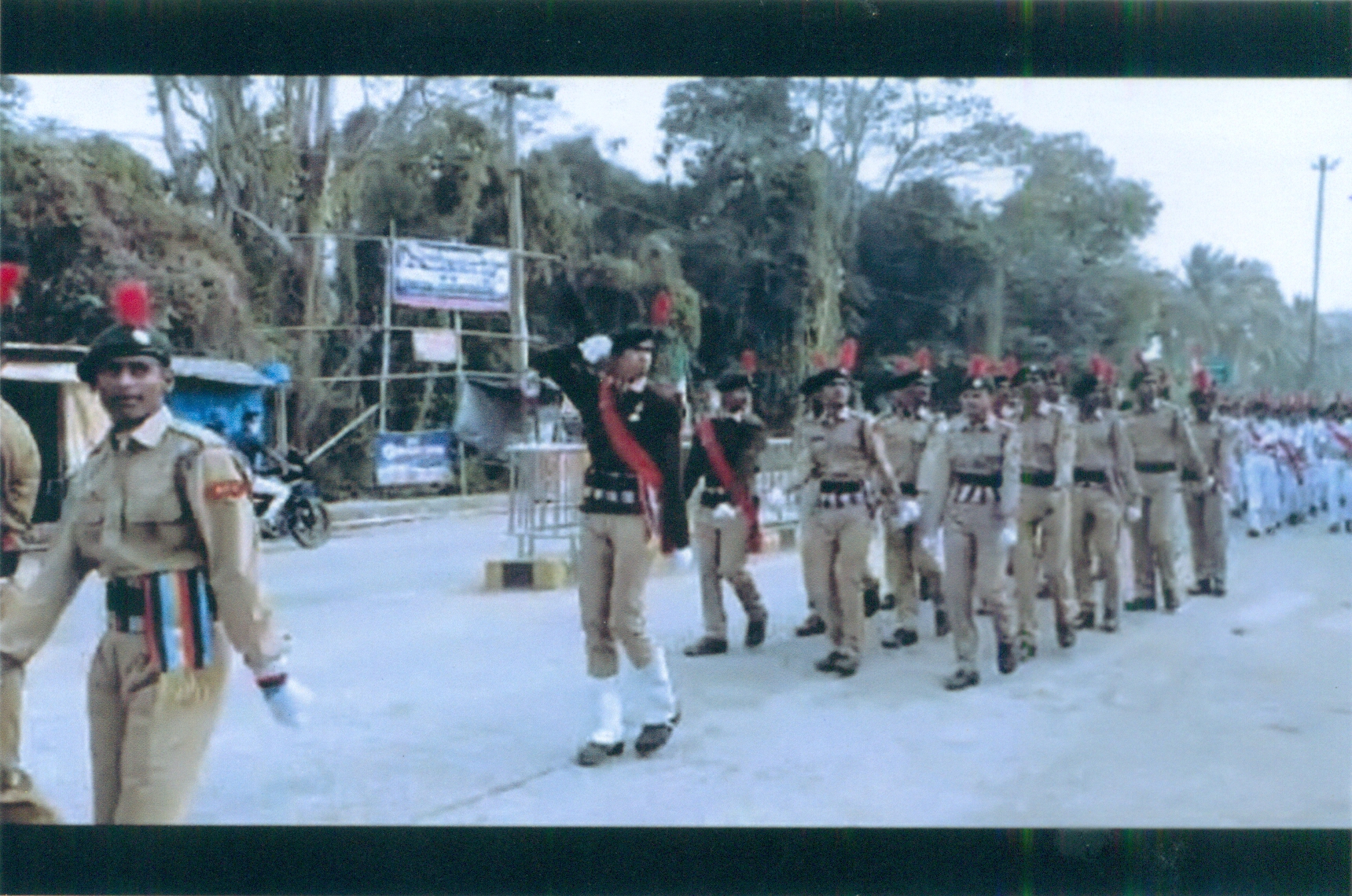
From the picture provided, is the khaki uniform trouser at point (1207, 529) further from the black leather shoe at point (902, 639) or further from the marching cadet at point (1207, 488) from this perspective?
the black leather shoe at point (902, 639)

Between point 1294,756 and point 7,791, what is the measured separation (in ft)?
15.1

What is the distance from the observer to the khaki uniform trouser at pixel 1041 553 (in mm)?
6238

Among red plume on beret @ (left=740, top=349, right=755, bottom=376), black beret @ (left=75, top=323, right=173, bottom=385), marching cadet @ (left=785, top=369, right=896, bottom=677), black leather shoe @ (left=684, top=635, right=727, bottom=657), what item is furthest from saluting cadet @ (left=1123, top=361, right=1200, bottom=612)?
black beret @ (left=75, top=323, right=173, bottom=385)

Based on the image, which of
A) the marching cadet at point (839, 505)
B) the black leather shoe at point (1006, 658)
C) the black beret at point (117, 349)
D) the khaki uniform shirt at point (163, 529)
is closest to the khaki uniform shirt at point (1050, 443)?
the marching cadet at point (839, 505)

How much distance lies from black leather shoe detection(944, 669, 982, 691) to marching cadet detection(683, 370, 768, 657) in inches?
30.3

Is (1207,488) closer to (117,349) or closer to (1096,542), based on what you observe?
(1096,542)

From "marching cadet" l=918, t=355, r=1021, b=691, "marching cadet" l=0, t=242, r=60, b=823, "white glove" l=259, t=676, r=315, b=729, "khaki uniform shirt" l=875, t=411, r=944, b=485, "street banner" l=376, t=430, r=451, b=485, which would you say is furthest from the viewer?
"khaki uniform shirt" l=875, t=411, r=944, b=485

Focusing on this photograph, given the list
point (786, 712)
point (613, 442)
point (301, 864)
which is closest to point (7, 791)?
point (301, 864)

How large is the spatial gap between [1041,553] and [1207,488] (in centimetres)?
86

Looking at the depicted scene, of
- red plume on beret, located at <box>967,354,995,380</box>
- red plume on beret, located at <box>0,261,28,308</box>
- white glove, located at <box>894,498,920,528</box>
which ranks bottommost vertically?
white glove, located at <box>894,498,920,528</box>

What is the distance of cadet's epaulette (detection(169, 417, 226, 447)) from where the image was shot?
421cm

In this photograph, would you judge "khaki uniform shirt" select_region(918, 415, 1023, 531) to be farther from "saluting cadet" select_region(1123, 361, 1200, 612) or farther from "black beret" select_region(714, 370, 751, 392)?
"black beret" select_region(714, 370, 751, 392)

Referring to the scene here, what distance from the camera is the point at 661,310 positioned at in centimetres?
524

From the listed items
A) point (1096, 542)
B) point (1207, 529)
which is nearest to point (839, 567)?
point (1096, 542)
